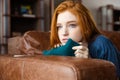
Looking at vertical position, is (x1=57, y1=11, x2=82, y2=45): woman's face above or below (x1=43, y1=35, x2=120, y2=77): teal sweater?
above

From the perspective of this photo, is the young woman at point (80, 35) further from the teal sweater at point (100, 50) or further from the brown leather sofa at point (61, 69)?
the brown leather sofa at point (61, 69)

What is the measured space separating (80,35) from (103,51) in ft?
0.47

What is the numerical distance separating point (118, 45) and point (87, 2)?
3053mm

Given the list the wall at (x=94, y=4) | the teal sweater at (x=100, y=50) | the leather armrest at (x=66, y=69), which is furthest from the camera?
the wall at (x=94, y=4)

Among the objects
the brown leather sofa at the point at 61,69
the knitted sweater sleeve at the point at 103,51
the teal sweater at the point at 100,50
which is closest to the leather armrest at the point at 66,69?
the brown leather sofa at the point at 61,69

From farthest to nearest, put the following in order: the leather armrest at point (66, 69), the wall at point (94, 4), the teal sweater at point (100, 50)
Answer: the wall at point (94, 4), the teal sweater at point (100, 50), the leather armrest at point (66, 69)

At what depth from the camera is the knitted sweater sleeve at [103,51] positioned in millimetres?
1045

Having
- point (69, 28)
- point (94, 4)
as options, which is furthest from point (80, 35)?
point (94, 4)

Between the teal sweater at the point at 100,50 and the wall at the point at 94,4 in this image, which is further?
the wall at the point at 94,4

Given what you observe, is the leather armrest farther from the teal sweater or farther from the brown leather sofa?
the teal sweater

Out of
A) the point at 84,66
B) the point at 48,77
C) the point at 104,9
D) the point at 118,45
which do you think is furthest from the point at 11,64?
the point at 104,9

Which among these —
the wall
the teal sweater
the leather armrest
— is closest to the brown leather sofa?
the leather armrest

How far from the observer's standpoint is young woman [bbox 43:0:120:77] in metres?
1.05

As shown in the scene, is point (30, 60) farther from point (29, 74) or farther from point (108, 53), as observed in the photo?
point (108, 53)
